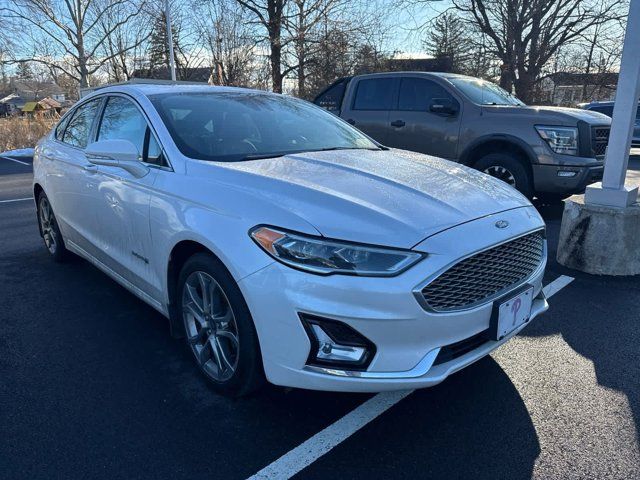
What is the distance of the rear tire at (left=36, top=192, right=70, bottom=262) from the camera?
4.80m

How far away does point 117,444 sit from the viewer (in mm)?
2365

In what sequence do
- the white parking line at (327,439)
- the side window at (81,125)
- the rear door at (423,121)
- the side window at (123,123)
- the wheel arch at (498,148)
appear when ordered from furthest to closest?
the rear door at (423,121)
the wheel arch at (498,148)
the side window at (81,125)
the side window at (123,123)
the white parking line at (327,439)

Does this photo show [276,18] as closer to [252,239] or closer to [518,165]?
[518,165]

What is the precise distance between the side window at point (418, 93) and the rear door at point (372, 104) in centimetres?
15

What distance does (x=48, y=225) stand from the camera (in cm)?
502

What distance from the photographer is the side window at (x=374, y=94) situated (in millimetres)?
7742

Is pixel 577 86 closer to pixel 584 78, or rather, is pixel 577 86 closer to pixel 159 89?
pixel 584 78

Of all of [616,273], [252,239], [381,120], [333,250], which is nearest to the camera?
[333,250]

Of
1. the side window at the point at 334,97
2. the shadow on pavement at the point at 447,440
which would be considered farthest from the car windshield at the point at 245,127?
the side window at the point at 334,97

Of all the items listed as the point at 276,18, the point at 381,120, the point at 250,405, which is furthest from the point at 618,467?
the point at 276,18

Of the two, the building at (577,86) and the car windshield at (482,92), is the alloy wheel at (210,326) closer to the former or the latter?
the car windshield at (482,92)

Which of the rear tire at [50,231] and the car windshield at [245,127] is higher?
the car windshield at [245,127]

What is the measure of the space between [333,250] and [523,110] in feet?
17.6

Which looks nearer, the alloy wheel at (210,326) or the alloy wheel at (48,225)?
the alloy wheel at (210,326)
